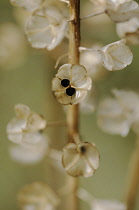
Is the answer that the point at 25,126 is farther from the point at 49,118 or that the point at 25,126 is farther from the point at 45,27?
the point at 49,118

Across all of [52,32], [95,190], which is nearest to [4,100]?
[95,190]

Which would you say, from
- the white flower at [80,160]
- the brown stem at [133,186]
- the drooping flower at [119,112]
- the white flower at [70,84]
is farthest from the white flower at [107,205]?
the white flower at [70,84]

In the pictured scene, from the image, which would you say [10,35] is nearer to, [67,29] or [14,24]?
[14,24]

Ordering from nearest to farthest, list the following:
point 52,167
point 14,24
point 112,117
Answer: point 112,117
point 52,167
point 14,24

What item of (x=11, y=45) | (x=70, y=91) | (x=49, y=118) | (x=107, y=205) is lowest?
(x=107, y=205)

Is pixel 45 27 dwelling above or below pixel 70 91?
above

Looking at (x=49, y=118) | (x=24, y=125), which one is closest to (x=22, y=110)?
(x=24, y=125)

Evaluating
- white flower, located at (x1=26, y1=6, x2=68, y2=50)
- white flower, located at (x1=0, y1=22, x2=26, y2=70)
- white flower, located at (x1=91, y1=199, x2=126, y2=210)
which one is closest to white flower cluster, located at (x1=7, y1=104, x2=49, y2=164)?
white flower, located at (x1=26, y1=6, x2=68, y2=50)
